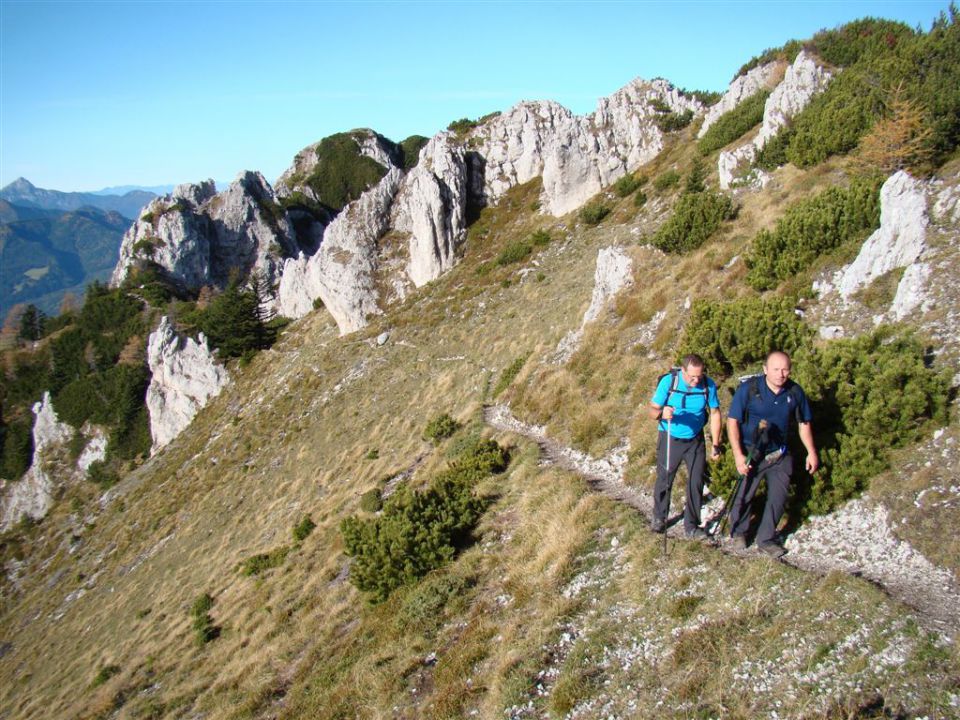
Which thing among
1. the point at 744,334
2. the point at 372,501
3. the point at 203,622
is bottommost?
the point at 203,622

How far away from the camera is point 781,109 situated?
23875mm

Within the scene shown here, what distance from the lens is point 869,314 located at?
33.5ft

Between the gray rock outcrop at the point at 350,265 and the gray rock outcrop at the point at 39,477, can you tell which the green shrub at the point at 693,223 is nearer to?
the gray rock outcrop at the point at 350,265

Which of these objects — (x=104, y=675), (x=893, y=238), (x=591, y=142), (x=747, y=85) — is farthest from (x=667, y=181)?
(x=104, y=675)

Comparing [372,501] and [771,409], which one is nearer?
[771,409]

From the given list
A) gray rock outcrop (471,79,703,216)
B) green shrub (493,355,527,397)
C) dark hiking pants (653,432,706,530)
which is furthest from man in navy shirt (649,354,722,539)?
gray rock outcrop (471,79,703,216)

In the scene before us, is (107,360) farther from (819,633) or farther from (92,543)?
(819,633)

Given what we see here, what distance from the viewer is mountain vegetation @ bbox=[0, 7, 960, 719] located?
6.06 meters

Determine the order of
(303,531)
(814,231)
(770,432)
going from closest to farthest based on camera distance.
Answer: (770,432) → (814,231) → (303,531)

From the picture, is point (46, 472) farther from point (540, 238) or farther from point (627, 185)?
point (627, 185)

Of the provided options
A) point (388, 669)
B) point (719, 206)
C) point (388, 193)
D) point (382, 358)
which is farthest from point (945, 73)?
point (388, 193)

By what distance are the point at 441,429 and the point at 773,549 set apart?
13632mm

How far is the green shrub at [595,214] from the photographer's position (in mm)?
37469

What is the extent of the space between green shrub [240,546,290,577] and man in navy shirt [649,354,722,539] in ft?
50.4
